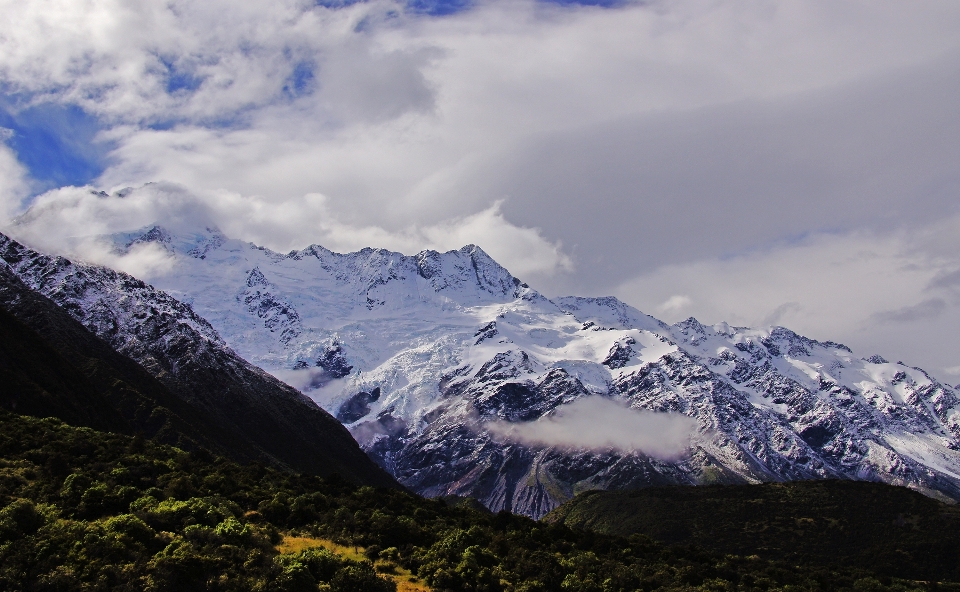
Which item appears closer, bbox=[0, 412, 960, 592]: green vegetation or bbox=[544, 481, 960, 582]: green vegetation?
bbox=[0, 412, 960, 592]: green vegetation

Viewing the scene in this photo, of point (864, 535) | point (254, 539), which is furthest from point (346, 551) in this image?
point (864, 535)

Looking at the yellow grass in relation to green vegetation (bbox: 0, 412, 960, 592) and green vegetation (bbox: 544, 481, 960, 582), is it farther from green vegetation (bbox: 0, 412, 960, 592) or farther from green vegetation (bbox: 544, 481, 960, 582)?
green vegetation (bbox: 544, 481, 960, 582)

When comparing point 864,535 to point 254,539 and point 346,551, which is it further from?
point 254,539

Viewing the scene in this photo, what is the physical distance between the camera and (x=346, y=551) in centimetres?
6250

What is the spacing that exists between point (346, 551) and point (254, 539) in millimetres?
8514

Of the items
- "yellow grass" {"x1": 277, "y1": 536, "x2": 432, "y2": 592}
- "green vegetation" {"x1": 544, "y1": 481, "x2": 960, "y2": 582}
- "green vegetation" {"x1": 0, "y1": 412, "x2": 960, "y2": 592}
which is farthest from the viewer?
"green vegetation" {"x1": 544, "y1": 481, "x2": 960, "y2": 582}

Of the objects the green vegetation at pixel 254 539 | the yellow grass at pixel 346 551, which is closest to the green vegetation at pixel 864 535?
the green vegetation at pixel 254 539

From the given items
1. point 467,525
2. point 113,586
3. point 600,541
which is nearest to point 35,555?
point 113,586

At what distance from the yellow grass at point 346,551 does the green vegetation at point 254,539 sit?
27 centimetres

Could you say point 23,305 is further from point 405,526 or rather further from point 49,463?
point 405,526

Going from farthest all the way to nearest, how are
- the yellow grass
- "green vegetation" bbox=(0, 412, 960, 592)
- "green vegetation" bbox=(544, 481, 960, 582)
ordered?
"green vegetation" bbox=(544, 481, 960, 582)
the yellow grass
"green vegetation" bbox=(0, 412, 960, 592)

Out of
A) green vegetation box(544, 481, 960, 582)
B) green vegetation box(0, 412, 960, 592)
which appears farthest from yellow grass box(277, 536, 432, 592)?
green vegetation box(544, 481, 960, 582)

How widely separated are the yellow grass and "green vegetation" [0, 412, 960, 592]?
269mm

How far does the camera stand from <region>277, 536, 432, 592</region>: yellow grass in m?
56.2
